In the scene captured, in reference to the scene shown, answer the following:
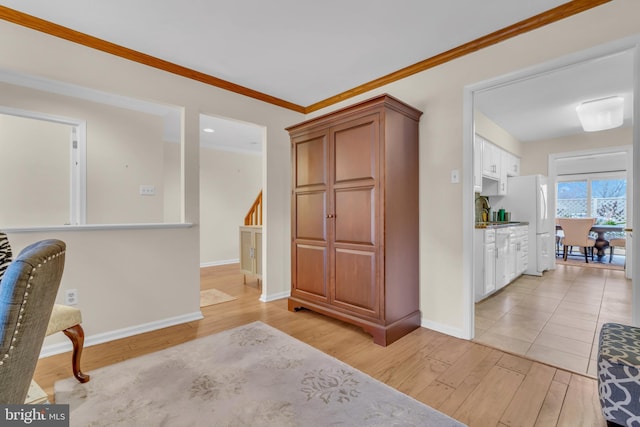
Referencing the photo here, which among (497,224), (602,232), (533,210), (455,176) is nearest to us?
(455,176)

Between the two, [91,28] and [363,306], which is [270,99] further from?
[363,306]

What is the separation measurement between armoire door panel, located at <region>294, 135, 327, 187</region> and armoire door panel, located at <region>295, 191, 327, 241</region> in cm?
14

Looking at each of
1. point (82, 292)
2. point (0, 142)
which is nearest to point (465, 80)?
point (82, 292)

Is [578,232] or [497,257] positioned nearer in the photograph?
[497,257]

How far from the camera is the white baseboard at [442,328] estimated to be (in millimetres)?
2495

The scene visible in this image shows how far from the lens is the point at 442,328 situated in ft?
8.54

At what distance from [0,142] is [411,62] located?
4198 millimetres

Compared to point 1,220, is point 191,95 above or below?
above

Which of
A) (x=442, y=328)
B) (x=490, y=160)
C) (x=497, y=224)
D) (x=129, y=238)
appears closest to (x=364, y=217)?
(x=442, y=328)

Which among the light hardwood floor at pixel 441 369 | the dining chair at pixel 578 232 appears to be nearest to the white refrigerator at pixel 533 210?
the dining chair at pixel 578 232

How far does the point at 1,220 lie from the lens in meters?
3.02

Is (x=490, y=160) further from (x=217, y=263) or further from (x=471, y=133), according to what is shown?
(x=217, y=263)

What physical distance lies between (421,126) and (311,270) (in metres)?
1.77

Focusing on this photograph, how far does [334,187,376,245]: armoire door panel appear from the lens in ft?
8.13
